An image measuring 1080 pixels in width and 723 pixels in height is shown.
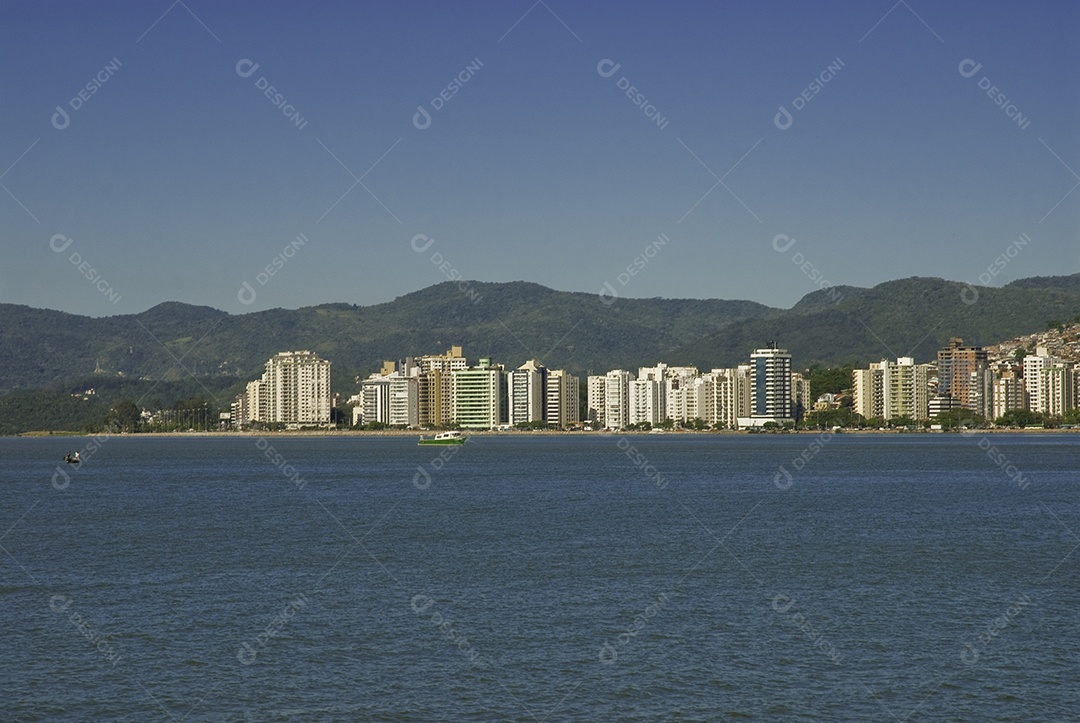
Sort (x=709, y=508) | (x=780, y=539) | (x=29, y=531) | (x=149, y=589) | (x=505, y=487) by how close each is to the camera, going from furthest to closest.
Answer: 1. (x=505, y=487)
2. (x=709, y=508)
3. (x=29, y=531)
4. (x=780, y=539)
5. (x=149, y=589)

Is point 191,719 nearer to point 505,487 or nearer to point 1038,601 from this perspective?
point 1038,601

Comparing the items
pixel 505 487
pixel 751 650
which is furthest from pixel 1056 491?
pixel 751 650

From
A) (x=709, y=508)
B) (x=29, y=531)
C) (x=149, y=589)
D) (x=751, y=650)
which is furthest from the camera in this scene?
(x=709, y=508)

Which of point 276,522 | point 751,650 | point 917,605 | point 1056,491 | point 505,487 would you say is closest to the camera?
point 751,650

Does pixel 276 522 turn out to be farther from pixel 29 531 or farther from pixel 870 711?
pixel 870 711

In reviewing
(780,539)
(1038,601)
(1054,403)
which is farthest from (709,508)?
(1054,403)

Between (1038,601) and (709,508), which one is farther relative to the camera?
(709,508)
